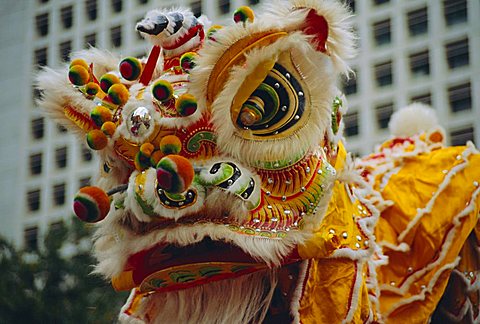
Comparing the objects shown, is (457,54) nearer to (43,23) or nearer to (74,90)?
(43,23)

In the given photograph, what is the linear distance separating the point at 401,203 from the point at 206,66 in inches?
64.7

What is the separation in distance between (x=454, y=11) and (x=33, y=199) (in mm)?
13345

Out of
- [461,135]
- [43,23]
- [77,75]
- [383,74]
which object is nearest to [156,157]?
[77,75]

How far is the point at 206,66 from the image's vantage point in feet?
16.0

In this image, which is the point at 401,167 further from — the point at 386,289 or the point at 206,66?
the point at 206,66

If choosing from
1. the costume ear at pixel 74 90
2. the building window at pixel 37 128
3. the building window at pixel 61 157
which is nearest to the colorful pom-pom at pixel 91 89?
the costume ear at pixel 74 90

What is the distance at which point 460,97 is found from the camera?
26953mm

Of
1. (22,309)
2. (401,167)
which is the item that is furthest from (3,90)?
(401,167)

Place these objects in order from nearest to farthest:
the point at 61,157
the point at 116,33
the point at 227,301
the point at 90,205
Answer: the point at 90,205, the point at 227,301, the point at 116,33, the point at 61,157

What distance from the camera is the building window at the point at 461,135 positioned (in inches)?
1022

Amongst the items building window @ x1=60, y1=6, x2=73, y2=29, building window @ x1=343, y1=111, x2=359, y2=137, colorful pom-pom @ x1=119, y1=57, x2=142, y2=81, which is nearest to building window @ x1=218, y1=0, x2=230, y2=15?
building window @ x1=343, y1=111, x2=359, y2=137

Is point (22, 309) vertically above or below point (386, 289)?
below

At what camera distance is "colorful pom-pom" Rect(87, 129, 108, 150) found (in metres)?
4.98

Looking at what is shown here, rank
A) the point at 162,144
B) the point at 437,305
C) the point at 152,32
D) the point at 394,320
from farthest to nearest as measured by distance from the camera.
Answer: the point at 437,305 < the point at 394,320 < the point at 152,32 < the point at 162,144
